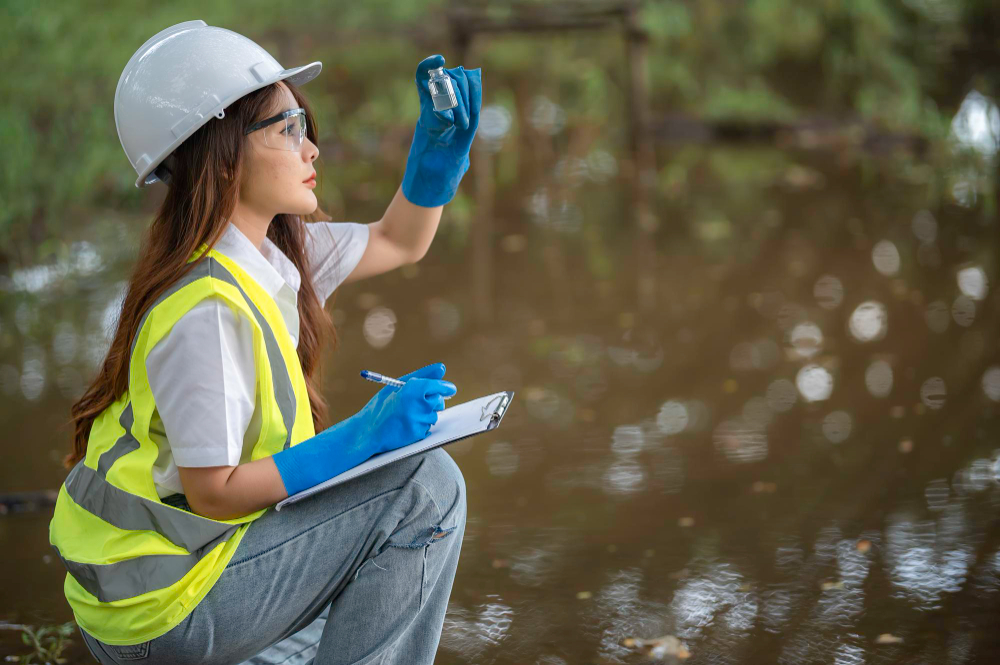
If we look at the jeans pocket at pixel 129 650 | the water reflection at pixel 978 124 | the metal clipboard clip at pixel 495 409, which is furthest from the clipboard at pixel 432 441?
the water reflection at pixel 978 124

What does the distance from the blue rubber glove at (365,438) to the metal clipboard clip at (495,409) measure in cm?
8

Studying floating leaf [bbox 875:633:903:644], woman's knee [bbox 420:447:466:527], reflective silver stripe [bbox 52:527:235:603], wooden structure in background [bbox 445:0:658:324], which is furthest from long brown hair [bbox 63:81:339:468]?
wooden structure in background [bbox 445:0:658:324]

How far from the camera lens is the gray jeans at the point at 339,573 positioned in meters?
1.74

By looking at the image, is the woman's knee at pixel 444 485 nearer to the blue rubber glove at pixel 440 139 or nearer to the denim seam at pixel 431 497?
the denim seam at pixel 431 497

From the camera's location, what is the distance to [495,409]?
1785 mm

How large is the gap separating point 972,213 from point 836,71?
5017 mm

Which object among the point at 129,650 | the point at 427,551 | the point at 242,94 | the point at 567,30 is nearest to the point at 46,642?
the point at 129,650

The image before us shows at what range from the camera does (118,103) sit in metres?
1.89

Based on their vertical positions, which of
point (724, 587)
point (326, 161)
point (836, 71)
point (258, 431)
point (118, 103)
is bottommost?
point (724, 587)

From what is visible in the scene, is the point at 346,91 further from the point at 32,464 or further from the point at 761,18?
the point at 32,464

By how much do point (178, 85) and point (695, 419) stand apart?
8.02 ft

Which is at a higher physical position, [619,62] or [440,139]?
[619,62]

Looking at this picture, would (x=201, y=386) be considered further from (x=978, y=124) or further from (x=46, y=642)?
(x=978, y=124)

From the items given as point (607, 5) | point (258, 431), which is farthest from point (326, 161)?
point (258, 431)
